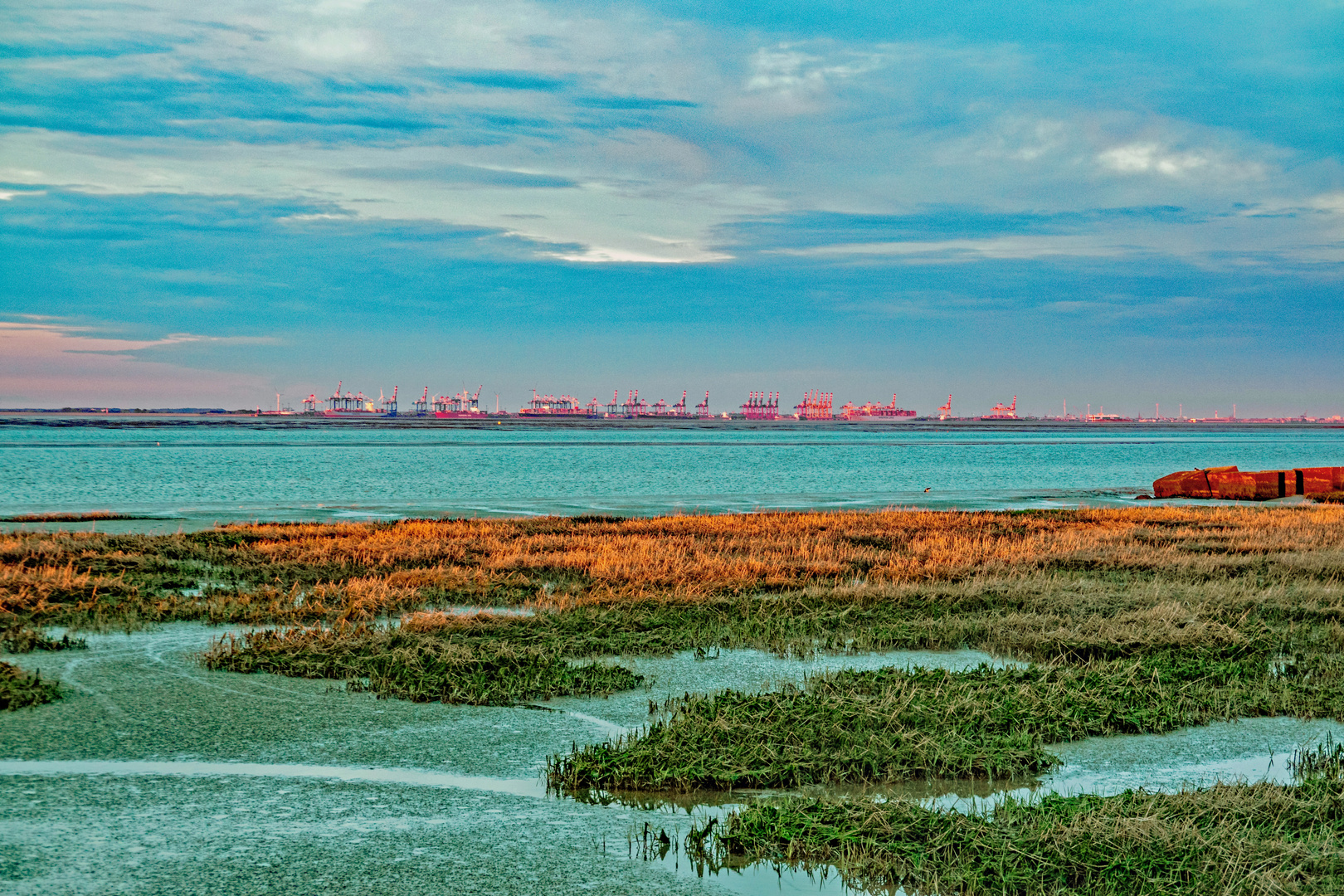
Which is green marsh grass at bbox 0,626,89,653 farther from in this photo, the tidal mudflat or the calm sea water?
the calm sea water

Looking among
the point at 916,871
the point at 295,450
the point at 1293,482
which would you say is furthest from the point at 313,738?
the point at 295,450

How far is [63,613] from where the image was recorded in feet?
51.5

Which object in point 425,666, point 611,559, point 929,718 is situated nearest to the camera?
point 929,718

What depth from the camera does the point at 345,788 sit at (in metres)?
8.48

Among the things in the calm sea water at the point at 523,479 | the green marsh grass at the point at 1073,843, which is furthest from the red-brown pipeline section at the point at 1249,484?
the green marsh grass at the point at 1073,843

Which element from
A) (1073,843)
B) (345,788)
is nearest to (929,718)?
(1073,843)

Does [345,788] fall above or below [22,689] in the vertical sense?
below

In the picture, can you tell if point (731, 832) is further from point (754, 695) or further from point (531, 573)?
point (531, 573)

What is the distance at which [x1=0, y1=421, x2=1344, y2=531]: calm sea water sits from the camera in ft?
136

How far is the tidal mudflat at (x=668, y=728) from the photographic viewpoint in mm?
6984

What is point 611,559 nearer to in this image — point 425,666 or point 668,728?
point 425,666

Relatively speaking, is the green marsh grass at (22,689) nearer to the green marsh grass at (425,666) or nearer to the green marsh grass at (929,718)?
the green marsh grass at (425,666)

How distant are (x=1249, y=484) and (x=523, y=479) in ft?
135

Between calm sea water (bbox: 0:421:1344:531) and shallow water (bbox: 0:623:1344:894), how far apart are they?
22092 millimetres
